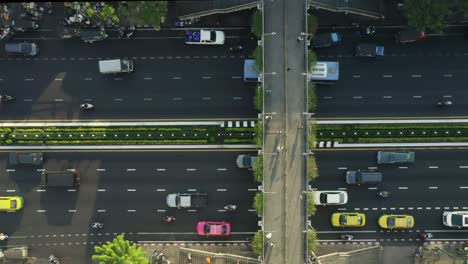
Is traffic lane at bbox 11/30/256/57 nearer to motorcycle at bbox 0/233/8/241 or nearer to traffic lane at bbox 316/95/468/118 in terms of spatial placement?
traffic lane at bbox 316/95/468/118

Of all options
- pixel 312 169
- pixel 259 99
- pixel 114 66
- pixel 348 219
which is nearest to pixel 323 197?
pixel 348 219

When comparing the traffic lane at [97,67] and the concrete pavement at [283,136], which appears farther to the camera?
the traffic lane at [97,67]

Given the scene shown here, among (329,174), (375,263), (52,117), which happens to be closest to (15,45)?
(52,117)

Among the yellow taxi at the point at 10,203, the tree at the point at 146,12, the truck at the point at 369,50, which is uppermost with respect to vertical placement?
the tree at the point at 146,12

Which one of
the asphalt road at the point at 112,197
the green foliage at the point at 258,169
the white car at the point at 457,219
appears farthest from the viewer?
the asphalt road at the point at 112,197

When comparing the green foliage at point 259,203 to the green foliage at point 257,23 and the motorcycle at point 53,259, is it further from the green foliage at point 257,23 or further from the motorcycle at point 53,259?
the motorcycle at point 53,259

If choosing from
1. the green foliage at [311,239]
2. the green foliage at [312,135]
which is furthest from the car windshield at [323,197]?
the green foliage at [312,135]

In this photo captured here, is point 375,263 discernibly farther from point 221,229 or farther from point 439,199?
point 221,229

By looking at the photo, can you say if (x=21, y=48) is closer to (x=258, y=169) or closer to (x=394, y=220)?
(x=258, y=169)
